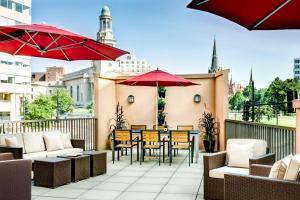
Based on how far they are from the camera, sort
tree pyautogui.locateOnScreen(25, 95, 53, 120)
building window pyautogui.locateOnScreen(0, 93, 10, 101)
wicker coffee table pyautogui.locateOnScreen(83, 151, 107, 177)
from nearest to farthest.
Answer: wicker coffee table pyautogui.locateOnScreen(83, 151, 107, 177)
building window pyautogui.locateOnScreen(0, 93, 10, 101)
tree pyautogui.locateOnScreen(25, 95, 53, 120)

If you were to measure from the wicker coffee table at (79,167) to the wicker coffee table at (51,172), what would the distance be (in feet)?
0.64

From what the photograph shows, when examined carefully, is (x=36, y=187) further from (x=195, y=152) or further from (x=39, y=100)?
(x=39, y=100)

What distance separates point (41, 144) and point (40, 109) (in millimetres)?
52465

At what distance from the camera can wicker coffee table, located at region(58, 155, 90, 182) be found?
5992 millimetres

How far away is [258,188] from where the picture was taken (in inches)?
128

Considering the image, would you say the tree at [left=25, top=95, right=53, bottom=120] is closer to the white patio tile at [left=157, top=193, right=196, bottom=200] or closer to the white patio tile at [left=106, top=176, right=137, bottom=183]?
the white patio tile at [left=106, top=176, right=137, bottom=183]

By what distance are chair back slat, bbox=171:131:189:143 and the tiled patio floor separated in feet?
1.82

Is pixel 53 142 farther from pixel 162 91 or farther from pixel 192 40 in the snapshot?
pixel 192 40

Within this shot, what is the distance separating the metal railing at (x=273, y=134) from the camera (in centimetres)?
521

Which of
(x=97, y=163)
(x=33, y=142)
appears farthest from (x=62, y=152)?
(x=97, y=163)

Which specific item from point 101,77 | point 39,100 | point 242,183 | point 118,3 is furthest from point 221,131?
point 118,3

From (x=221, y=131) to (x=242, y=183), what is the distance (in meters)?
6.38

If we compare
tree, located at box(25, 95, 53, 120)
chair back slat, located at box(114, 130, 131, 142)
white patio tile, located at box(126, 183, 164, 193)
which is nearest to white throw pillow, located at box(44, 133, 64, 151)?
chair back slat, located at box(114, 130, 131, 142)

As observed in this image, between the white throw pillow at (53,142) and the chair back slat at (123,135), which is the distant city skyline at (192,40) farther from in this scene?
the white throw pillow at (53,142)
